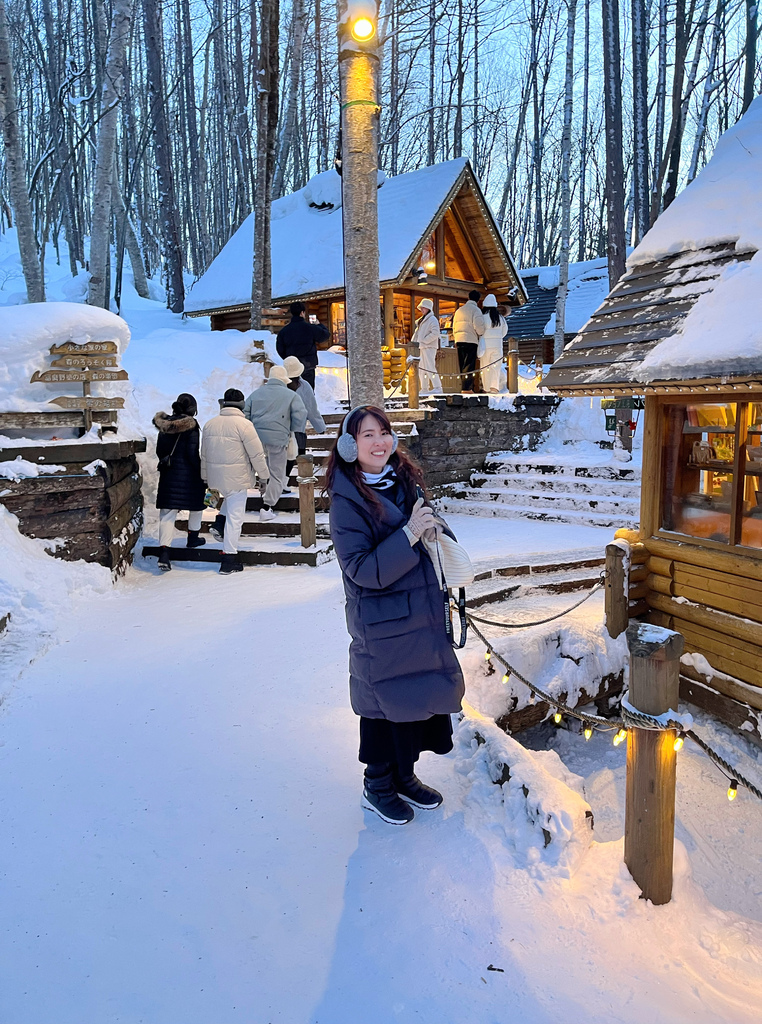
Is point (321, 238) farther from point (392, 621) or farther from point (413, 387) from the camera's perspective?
point (392, 621)

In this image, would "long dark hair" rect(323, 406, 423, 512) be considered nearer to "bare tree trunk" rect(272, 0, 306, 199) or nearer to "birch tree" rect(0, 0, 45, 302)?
"birch tree" rect(0, 0, 45, 302)

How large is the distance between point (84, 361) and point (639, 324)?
5036 millimetres

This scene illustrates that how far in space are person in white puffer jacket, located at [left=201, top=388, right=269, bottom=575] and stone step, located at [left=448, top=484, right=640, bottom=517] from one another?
17.3 ft

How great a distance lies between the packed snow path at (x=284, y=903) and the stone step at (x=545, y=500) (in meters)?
7.11

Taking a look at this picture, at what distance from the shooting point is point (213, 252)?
33.2m

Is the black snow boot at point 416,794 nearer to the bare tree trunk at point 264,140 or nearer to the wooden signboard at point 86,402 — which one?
the wooden signboard at point 86,402

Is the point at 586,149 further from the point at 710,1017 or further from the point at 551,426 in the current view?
the point at 710,1017

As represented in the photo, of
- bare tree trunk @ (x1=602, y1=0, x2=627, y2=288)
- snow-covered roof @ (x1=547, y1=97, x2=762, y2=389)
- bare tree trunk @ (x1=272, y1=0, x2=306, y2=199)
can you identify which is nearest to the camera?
snow-covered roof @ (x1=547, y1=97, x2=762, y2=389)

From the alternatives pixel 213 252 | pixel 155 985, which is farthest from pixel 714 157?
pixel 213 252

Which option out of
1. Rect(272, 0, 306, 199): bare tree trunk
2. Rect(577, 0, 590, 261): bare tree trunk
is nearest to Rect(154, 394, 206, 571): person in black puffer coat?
Rect(272, 0, 306, 199): bare tree trunk

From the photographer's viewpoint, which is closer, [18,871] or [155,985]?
[155,985]

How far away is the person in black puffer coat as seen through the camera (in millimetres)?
7086

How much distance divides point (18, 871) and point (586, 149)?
37.2 metres

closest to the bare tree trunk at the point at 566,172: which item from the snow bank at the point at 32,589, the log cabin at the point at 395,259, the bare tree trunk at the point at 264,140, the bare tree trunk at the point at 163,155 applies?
the log cabin at the point at 395,259
